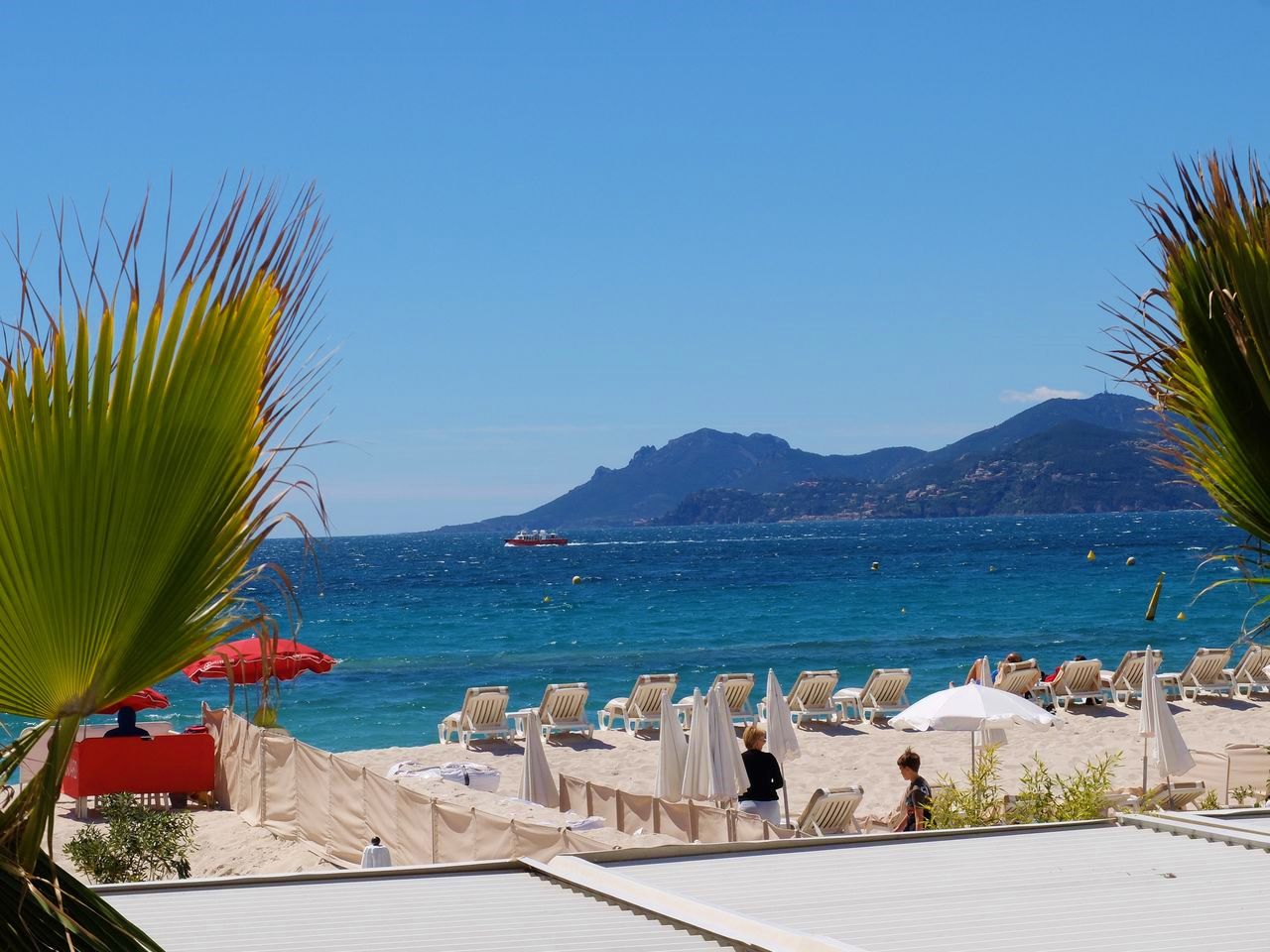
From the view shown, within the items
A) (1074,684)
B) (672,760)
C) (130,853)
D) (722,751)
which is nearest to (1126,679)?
(1074,684)

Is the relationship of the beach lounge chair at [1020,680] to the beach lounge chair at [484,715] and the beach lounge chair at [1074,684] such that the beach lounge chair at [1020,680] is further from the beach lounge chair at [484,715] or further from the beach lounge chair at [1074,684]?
the beach lounge chair at [484,715]

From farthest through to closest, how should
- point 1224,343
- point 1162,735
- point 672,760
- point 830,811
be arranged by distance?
point 672,760, point 1162,735, point 830,811, point 1224,343

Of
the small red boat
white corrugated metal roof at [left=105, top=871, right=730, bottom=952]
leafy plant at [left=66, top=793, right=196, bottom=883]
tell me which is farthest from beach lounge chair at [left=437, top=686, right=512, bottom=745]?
the small red boat

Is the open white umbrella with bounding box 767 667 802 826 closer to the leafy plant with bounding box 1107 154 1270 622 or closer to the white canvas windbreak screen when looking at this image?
the white canvas windbreak screen

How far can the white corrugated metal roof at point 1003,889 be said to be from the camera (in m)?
4.16

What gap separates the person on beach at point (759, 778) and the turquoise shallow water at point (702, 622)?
141 inches

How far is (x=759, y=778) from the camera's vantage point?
10.6 metres

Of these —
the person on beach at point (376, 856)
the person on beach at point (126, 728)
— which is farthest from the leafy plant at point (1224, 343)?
the person on beach at point (126, 728)

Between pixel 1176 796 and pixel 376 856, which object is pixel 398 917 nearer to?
pixel 376 856

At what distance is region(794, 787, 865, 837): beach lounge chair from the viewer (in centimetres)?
1147

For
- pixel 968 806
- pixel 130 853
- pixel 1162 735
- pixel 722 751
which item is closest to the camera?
pixel 968 806

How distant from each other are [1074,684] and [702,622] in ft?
110

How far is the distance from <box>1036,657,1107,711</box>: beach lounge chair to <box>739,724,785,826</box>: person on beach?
1142 cm

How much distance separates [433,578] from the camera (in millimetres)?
90125
